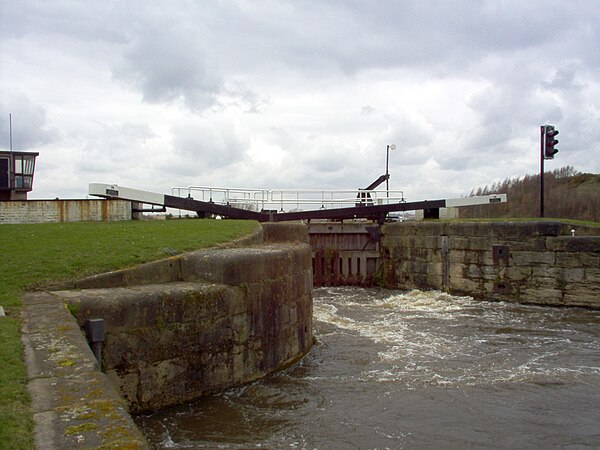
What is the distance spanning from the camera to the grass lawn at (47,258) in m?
3.48

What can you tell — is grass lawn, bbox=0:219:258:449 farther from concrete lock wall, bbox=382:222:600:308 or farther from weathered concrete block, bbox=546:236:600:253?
weathered concrete block, bbox=546:236:600:253

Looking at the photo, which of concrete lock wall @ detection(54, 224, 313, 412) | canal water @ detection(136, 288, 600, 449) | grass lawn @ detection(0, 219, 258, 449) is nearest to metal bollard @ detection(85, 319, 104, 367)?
concrete lock wall @ detection(54, 224, 313, 412)

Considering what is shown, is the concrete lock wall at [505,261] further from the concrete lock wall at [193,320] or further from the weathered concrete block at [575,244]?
the concrete lock wall at [193,320]

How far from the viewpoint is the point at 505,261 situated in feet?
52.5

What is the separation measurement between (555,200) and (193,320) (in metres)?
40.9

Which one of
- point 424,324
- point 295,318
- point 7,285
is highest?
point 7,285

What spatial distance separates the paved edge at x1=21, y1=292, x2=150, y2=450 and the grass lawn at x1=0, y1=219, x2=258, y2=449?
0.26 ft

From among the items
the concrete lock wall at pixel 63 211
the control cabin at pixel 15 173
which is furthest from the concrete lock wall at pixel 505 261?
the control cabin at pixel 15 173

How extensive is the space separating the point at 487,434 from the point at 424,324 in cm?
637

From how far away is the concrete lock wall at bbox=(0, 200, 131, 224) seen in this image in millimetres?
14867

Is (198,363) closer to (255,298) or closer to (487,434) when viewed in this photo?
(255,298)

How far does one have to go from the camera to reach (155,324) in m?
6.27

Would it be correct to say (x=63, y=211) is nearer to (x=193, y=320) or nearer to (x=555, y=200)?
(x=193, y=320)

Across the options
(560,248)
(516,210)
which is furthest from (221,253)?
(516,210)
